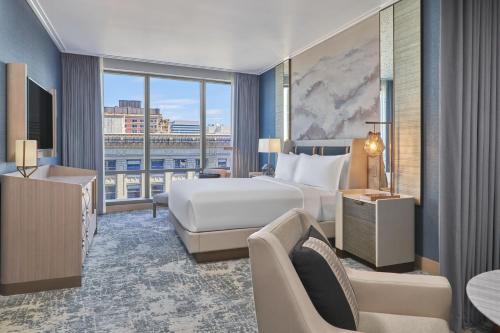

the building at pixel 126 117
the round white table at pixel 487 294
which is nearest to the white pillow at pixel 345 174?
the round white table at pixel 487 294

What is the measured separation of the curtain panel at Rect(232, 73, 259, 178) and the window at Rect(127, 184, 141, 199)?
1.89m

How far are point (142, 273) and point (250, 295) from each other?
1116 millimetres

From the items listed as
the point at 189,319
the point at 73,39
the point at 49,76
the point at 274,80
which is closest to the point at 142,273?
the point at 189,319

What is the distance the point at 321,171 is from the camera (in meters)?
4.07

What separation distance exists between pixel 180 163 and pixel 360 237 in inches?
175

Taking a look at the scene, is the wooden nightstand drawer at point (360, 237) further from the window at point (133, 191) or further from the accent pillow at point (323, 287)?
the window at point (133, 191)

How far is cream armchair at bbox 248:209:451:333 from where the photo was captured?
1.18 metres

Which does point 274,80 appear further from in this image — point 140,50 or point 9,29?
point 9,29

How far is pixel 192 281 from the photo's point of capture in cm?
298

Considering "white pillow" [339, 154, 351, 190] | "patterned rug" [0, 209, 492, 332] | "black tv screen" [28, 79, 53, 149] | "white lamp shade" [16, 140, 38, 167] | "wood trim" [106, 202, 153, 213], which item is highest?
"black tv screen" [28, 79, 53, 149]

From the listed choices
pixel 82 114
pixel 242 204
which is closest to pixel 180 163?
pixel 82 114

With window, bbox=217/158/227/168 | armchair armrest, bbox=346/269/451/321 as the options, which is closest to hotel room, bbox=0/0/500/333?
armchair armrest, bbox=346/269/451/321

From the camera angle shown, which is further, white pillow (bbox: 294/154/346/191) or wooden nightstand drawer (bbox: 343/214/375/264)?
white pillow (bbox: 294/154/346/191)

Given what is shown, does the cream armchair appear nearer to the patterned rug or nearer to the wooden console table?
the patterned rug
